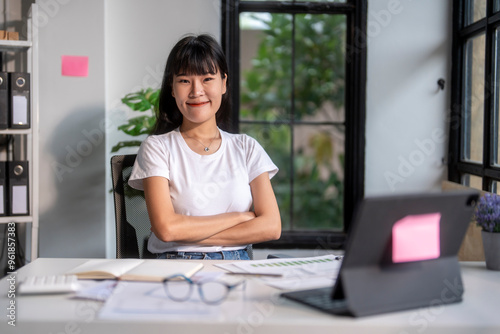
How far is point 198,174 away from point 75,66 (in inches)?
58.4

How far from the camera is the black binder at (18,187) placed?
2793 mm

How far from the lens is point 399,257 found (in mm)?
1104

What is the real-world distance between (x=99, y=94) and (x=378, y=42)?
5.32 ft

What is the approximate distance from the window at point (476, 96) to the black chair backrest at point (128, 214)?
166cm

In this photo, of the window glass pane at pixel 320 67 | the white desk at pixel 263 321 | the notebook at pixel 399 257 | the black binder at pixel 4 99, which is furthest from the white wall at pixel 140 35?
the window glass pane at pixel 320 67

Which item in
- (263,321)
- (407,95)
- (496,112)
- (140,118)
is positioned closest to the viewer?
(263,321)

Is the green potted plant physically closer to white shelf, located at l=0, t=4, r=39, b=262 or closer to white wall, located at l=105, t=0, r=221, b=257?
white wall, located at l=105, t=0, r=221, b=257

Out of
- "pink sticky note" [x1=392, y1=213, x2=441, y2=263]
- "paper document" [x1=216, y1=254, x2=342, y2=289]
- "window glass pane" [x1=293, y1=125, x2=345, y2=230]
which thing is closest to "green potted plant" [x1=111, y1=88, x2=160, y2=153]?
"paper document" [x1=216, y1=254, x2=342, y2=289]

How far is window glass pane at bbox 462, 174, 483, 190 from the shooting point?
289 cm

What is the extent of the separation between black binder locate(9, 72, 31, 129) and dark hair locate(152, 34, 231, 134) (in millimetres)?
1008

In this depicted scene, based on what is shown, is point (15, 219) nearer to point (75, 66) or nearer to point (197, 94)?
point (75, 66)

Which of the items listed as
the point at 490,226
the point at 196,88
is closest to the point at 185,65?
the point at 196,88

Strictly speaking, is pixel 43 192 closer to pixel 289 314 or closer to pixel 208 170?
pixel 208 170

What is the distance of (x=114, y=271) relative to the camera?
52.1 inches
